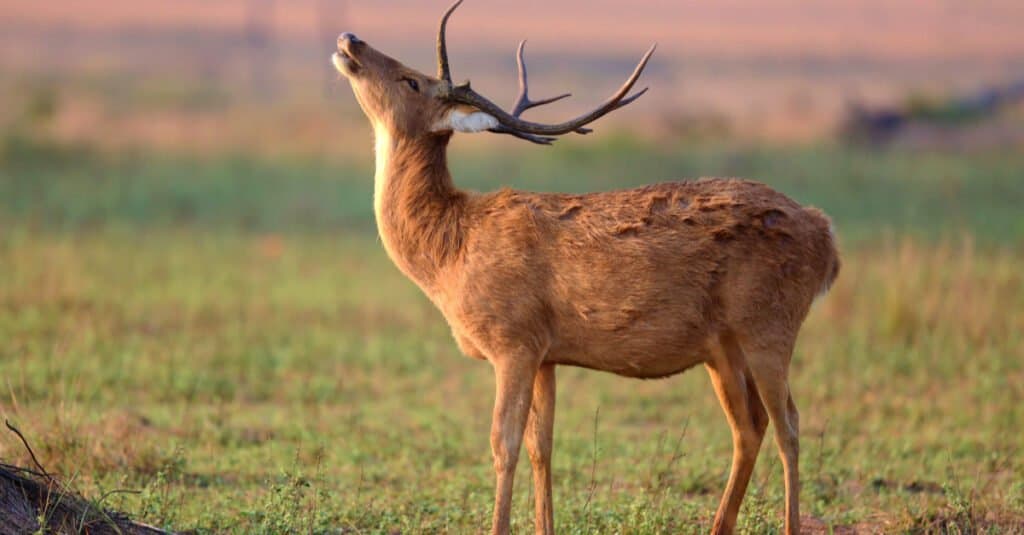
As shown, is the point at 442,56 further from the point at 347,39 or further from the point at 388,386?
the point at 388,386

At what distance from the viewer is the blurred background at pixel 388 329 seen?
7.97 metres

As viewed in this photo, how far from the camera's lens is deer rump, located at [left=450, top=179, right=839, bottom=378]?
679 centimetres

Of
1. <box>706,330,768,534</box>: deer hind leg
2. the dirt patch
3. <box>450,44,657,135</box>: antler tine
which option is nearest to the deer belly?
<box>706,330,768,534</box>: deer hind leg

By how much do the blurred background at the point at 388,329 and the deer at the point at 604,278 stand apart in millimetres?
653

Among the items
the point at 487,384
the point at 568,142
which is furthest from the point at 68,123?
the point at 487,384

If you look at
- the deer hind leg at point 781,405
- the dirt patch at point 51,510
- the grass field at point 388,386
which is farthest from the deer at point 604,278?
the dirt patch at point 51,510

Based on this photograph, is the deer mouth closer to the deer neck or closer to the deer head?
the deer head

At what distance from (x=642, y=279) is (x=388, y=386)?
4.75m

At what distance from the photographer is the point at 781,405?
6809 millimetres

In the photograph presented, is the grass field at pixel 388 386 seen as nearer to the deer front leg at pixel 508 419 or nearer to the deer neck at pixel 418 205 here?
the deer front leg at pixel 508 419

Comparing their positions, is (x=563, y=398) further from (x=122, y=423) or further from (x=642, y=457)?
(x=122, y=423)

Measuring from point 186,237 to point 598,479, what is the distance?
34.1 feet

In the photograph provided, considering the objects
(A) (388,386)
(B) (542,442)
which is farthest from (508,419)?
(A) (388,386)

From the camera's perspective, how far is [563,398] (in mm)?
11070
